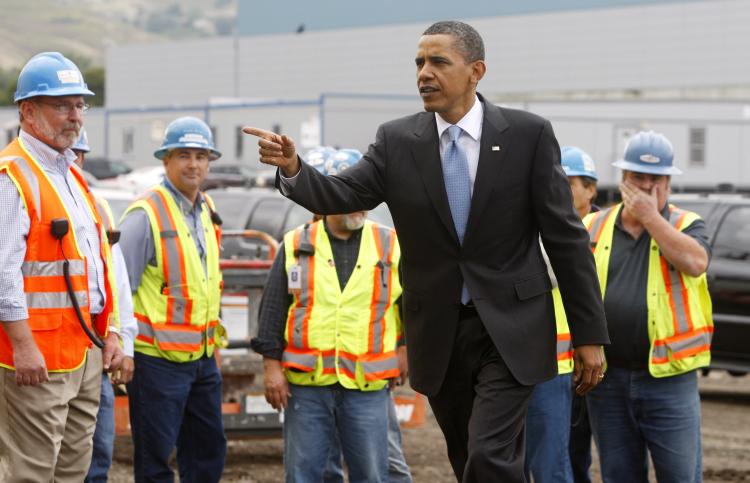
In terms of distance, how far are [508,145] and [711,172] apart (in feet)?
118

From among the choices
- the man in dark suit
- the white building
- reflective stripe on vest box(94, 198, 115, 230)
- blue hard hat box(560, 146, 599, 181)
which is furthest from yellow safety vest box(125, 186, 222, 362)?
the white building

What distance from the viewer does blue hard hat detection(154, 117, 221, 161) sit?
23.9ft

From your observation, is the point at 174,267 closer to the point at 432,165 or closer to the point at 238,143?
the point at 432,165

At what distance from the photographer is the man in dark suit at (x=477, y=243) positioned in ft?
16.6

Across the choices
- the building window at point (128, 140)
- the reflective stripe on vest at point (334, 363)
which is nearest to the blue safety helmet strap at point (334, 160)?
the reflective stripe on vest at point (334, 363)

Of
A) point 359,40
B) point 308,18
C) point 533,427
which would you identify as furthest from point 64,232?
point 308,18

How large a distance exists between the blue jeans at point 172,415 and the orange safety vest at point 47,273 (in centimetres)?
149

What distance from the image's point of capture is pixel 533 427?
680cm

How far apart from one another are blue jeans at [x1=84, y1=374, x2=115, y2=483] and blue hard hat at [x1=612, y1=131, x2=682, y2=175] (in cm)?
282

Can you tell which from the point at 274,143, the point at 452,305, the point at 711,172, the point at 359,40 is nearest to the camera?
the point at 274,143

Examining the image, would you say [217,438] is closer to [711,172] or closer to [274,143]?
[274,143]

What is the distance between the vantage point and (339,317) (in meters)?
6.62

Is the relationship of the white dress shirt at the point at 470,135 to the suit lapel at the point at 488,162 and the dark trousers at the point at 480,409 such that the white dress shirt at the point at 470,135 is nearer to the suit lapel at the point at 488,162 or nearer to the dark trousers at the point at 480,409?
the suit lapel at the point at 488,162

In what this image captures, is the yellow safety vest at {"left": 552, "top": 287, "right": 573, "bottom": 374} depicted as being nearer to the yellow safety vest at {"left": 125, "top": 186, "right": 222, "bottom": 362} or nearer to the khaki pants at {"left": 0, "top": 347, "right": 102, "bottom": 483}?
the yellow safety vest at {"left": 125, "top": 186, "right": 222, "bottom": 362}
